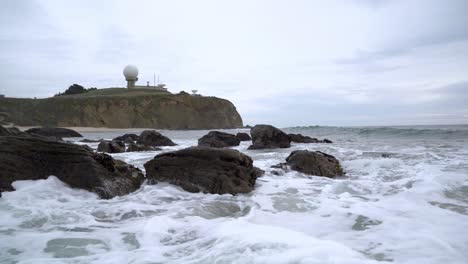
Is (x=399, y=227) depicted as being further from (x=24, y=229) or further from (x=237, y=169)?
(x=24, y=229)

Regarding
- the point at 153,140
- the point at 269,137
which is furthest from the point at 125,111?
the point at 269,137

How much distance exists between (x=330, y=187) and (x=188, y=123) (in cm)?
6218

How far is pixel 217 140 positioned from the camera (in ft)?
61.7

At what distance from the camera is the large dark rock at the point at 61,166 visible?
5.97 m

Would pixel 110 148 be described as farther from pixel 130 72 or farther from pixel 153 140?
pixel 130 72

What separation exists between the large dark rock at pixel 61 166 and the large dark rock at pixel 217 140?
442 inches

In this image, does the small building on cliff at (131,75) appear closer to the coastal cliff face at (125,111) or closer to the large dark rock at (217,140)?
the coastal cliff face at (125,111)

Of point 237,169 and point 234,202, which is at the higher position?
point 237,169

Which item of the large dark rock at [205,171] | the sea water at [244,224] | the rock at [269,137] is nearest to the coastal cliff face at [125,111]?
the rock at [269,137]

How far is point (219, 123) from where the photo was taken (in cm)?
7056

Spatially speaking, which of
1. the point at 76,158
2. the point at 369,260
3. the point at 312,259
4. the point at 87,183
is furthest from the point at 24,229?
the point at 369,260

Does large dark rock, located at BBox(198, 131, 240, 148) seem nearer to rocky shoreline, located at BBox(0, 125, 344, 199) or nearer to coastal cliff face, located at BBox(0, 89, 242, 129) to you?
rocky shoreline, located at BBox(0, 125, 344, 199)

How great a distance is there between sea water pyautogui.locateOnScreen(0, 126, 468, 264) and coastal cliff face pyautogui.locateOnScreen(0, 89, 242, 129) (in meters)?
56.8

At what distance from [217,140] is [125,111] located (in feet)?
160
